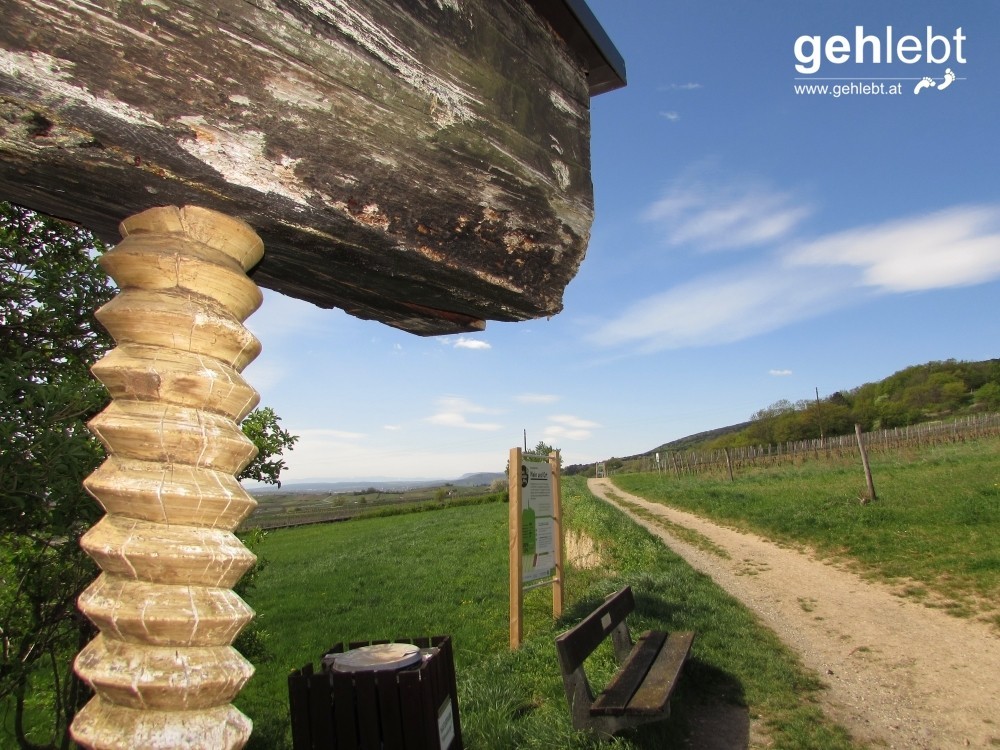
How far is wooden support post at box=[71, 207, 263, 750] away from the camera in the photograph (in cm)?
64

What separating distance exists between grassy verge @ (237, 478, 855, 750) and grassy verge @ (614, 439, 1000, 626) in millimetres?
2875

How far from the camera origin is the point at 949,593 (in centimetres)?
738

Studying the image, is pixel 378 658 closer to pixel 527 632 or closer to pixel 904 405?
pixel 527 632

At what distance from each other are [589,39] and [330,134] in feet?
2.21

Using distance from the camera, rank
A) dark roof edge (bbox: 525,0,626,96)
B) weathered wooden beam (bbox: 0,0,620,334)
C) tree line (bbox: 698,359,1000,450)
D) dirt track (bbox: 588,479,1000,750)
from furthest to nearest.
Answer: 1. tree line (bbox: 698,359,1000,450)
2. dirt track (bbox: 588,479,1000,750)
3. dark roof edge (bbox: 525,0,626,96)
4. weathered wooden beam (bbox: 0,0,620,334)

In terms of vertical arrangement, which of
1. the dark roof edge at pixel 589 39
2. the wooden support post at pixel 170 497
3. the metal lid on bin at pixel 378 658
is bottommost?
the metal lid on bin at pixel 378 658

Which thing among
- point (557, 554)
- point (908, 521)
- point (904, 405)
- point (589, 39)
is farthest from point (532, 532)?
point (904, 405)

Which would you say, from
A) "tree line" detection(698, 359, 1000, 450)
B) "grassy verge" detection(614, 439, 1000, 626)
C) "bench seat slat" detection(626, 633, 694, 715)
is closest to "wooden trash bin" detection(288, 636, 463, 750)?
"bench seat slat" detection(626, 633, 694, 715)

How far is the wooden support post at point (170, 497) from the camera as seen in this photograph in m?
0.64

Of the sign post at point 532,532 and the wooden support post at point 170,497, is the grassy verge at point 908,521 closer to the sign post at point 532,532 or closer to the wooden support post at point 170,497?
the sign post at point 532,532

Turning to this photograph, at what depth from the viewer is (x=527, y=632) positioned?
6.78 m

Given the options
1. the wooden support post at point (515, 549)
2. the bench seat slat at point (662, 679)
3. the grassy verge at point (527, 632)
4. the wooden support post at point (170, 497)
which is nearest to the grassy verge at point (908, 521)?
the grassy verge at point (527, 632)

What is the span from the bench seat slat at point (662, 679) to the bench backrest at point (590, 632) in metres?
0.40

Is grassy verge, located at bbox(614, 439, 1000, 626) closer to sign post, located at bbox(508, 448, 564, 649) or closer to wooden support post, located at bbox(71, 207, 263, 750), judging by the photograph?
sign post, located at bbox(508, 448, 564, 649)
